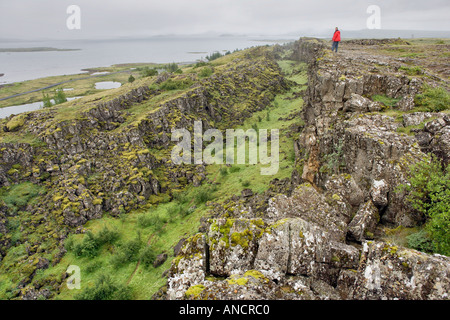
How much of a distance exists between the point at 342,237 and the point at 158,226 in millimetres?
24077

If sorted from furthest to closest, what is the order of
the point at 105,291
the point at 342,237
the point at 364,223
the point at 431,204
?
the point at 105,291
the point at 364,223
the point at 342,237
the point at 431,204

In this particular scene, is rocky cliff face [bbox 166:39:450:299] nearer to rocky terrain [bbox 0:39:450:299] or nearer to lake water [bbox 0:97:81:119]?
rocky terrain [bbox 0:39:450:299]

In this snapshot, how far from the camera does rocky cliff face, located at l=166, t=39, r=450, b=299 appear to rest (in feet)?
25.5

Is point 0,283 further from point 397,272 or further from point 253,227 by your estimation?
point 397,272

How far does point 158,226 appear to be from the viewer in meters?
30.3

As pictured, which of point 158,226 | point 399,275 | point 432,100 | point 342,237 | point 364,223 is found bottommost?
point 158,226

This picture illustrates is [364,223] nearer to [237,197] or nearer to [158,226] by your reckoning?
[237,197]

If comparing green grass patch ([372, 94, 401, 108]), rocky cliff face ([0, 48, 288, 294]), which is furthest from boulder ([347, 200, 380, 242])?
rocky cliff face ([0, 48, 288, 294])

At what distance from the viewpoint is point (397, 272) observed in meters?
7.57

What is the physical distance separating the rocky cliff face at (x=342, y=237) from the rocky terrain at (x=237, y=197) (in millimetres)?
56

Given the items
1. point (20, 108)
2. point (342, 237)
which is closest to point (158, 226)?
point (342, 237)

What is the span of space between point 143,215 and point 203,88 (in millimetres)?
42918
